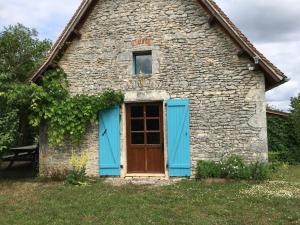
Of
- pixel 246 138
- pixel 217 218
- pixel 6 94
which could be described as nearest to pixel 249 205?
pixel 217 218

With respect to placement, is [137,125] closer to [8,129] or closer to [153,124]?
[153,124]

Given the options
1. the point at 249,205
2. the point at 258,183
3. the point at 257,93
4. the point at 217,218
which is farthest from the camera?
the point at 257,93

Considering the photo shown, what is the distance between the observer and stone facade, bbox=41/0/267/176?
9586 millimetres

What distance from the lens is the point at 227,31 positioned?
9.55 meters

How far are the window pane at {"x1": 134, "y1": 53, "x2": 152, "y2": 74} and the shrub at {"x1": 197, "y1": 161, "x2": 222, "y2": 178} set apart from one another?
116 inches

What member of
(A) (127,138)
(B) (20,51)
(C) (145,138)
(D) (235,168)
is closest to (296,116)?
(D) (235,168)

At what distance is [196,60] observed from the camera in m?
9.91

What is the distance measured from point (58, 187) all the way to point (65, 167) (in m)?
1.61

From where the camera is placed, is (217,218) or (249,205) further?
(249,205)

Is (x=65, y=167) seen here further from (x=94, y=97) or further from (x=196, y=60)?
(x=196, y=60)

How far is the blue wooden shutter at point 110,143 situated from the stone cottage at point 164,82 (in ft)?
0.09

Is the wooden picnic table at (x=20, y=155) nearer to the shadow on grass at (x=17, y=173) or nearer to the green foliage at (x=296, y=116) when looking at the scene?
the shadow on grass at (x=17, y=173)

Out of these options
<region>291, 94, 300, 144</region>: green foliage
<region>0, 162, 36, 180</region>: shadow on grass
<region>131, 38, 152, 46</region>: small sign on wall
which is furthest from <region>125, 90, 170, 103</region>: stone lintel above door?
<region>291, 94, 300, 144</region>: green foliage

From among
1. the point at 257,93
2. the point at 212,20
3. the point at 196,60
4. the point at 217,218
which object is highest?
the point at 212,20
